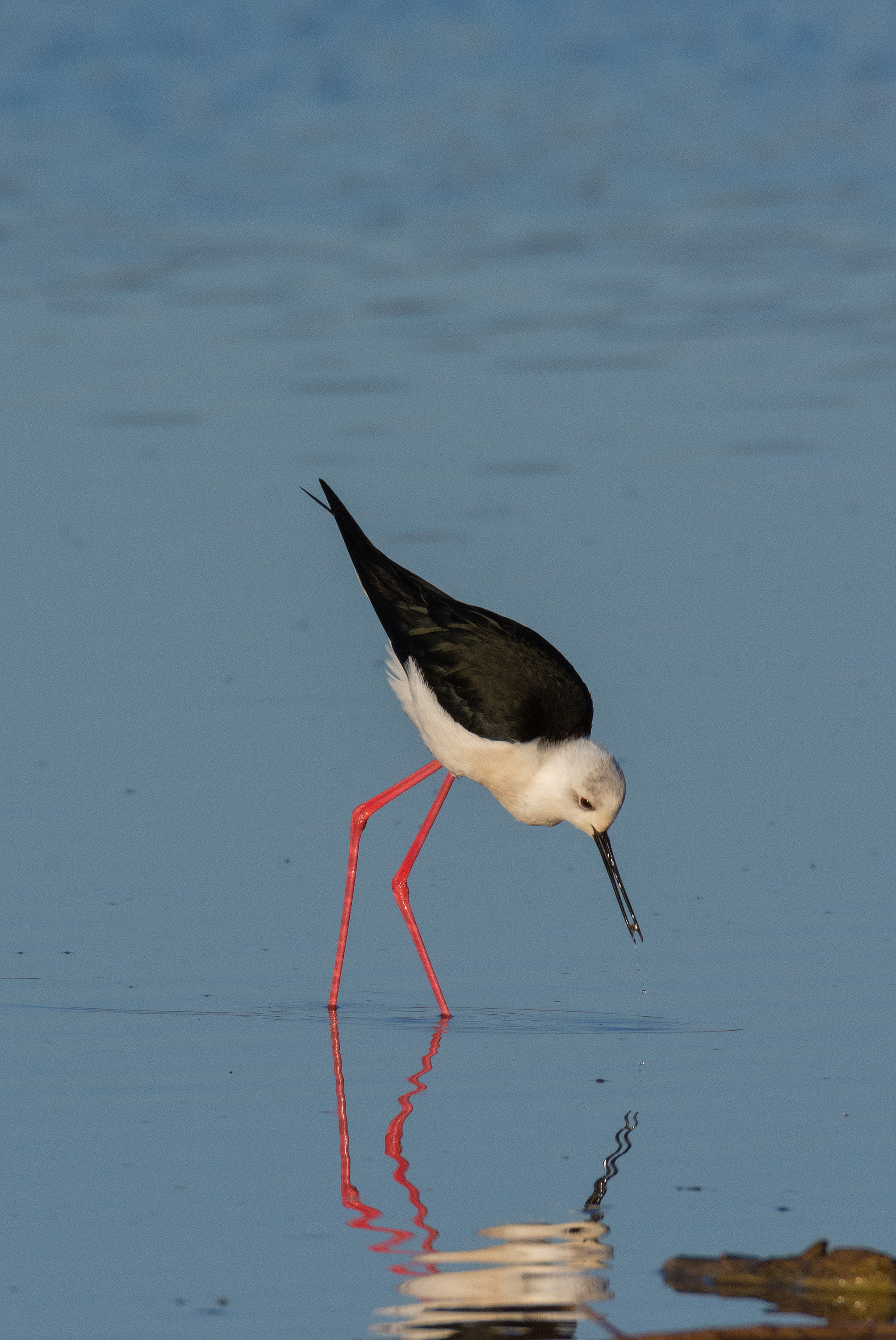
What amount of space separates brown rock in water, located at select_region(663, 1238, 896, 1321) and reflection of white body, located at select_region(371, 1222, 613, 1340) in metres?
0.20

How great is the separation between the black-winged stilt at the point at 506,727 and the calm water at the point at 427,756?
24cm

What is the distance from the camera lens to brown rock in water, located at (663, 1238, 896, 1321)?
161 inches

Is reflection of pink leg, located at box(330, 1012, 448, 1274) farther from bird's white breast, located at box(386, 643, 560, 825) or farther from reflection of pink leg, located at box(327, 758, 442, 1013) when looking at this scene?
bird's white breast, located at box(386, 643, 560, 825)

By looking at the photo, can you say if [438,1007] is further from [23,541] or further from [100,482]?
[100,482]

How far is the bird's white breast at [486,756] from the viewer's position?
660 cm

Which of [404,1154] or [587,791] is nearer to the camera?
[404,1154]

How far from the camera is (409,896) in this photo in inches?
277

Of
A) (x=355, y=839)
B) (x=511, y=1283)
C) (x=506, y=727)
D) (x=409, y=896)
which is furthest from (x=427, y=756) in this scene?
(x=511, y=1283)

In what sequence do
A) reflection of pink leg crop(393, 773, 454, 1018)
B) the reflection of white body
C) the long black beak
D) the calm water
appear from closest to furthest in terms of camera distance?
the reflection of white body, the calm water, reflection of pink leg crop(393, 773, 454, 1018), the long black beak

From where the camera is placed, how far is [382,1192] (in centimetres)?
487

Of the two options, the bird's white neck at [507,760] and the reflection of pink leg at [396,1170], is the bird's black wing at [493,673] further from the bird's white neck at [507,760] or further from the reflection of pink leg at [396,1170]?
the reflection of pink leg at [396,1170]

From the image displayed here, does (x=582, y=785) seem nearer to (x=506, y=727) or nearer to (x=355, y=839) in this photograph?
(x=506, y=727)

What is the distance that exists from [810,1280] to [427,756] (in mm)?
4053

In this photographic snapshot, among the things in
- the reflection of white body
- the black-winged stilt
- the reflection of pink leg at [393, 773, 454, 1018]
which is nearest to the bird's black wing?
the black-winged stilt
